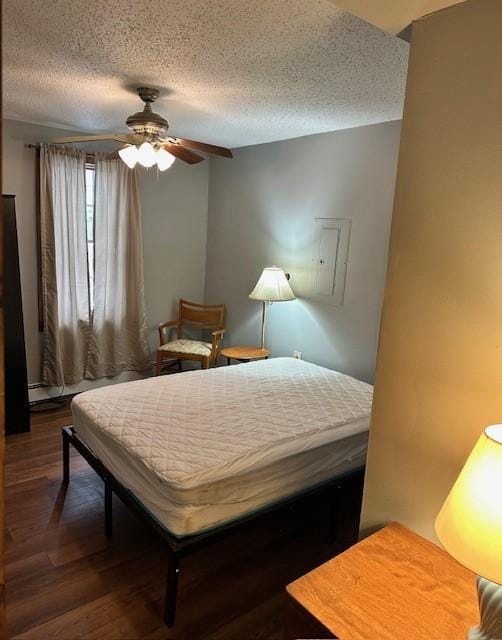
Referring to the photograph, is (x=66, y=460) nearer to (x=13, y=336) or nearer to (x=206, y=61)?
(x=13, y=336)

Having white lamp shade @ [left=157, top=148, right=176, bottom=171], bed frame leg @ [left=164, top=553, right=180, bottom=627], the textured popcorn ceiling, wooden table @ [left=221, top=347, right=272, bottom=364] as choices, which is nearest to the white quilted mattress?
bed frame leg @ [left=164, top=553, right=180, bottom=627]

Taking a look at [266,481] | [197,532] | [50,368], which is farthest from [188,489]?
[50,368]

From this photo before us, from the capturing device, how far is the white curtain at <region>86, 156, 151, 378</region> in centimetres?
421

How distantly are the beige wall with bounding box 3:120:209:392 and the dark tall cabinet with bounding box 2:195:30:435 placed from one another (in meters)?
0.47

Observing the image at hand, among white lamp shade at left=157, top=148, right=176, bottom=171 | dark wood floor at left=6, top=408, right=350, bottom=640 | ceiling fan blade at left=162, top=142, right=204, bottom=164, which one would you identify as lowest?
dark wood floor at left=6, top=408, right=350, bottom=640

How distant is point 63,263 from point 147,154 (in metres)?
1.83

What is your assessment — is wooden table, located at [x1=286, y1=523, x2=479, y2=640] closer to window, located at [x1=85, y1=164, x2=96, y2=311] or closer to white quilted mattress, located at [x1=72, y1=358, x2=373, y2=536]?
white quilted mattress, located at [x1=72, y1=358, x2=373, y2=536]

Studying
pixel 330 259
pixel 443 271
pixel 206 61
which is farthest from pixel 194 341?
pixel 443 271

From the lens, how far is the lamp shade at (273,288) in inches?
151

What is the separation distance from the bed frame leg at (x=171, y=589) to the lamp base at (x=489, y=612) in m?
1.20

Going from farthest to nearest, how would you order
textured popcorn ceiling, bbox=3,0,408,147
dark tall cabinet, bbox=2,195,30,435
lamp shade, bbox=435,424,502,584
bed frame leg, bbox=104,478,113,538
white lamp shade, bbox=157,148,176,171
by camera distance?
dark tall cabinet, bbox=2,195,30,435 < white lamp shade, bbox=157,148,176,171 < bed frame leg, bbox=104,478,113,538 < textured popcorn ceiling, bbox=3,0,408,147 < lamp shade, bbox=435,424,502,584

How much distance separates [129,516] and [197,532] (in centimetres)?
88

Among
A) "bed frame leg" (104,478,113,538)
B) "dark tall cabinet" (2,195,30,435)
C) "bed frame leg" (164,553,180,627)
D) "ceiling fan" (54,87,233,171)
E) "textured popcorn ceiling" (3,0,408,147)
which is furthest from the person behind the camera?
"dark tall cabinet" (2,195,30,435)

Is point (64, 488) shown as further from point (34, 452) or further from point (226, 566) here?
point (226, 566)
